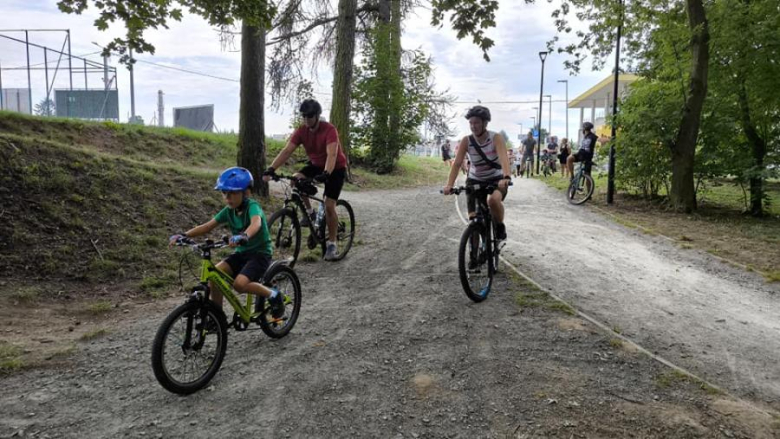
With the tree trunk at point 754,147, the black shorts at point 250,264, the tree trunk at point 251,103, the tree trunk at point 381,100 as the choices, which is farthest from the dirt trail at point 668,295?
the tree trunk at point 381,100

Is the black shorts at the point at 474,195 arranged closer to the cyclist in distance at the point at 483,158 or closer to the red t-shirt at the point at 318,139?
the cyclist in distance at the point at 483,158

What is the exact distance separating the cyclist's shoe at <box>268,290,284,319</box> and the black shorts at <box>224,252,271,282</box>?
311 mm

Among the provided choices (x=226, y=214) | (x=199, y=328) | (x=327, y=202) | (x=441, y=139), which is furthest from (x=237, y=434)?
(x=441, y=139)

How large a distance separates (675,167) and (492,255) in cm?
932

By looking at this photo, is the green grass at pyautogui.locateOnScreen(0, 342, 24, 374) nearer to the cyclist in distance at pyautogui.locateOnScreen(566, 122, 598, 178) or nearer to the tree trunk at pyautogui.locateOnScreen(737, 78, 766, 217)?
the cyclist in distance at pyautogui.locateOnScreen(566, 122, 598, 178)

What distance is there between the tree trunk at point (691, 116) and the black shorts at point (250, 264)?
11.8 m

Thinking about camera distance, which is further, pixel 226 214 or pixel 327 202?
pixel 327 202

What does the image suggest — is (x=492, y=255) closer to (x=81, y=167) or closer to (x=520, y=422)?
(x=520, y=422)

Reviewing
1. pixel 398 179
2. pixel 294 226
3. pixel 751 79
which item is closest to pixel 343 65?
pixel 398 179

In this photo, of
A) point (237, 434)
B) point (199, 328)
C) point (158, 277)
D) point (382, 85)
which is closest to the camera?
point (237, 434)

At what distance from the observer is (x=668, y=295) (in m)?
6.12

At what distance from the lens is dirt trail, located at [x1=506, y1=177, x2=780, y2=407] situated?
4.29 meters

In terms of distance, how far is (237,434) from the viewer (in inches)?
122

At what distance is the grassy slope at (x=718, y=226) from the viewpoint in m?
8.45
